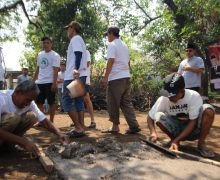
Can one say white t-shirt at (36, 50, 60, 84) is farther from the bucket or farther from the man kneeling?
the man kneeling

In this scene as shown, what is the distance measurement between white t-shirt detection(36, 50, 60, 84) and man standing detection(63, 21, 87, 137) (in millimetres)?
753

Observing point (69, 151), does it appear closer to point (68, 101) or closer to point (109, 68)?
point (68, 101)

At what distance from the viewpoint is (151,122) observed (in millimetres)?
4777

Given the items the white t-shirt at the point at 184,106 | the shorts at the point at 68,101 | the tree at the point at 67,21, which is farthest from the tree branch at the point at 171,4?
the white t-shirt at the point at 184,106

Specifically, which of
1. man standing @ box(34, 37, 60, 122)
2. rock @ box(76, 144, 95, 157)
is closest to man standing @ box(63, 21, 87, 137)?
man standing @ box(34, 37, 60, 122)

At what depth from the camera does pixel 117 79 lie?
5.84m

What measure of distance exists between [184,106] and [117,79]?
146 centimetres

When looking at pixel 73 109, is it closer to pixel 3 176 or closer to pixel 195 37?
pixel 3 176

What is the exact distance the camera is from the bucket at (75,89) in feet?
17.7

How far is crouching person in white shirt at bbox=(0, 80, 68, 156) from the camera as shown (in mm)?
3824

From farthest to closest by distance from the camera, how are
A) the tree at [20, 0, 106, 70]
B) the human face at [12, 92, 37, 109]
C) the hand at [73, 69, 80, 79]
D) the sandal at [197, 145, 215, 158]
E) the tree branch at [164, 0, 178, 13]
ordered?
the tree at [20, 0, 106, 70]
the tree branch at [164, 0, 178, 13]
the hand at [73, 69, 80, 79]
the sandal at [197, 145, 215, 158]
the human face at [12, 92, 37, 109]

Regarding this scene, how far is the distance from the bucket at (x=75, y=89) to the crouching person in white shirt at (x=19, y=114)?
1.09 m

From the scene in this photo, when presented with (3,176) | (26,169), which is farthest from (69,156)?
(3,176)

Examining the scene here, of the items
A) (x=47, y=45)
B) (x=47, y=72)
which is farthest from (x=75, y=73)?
(x=47, y=45)
